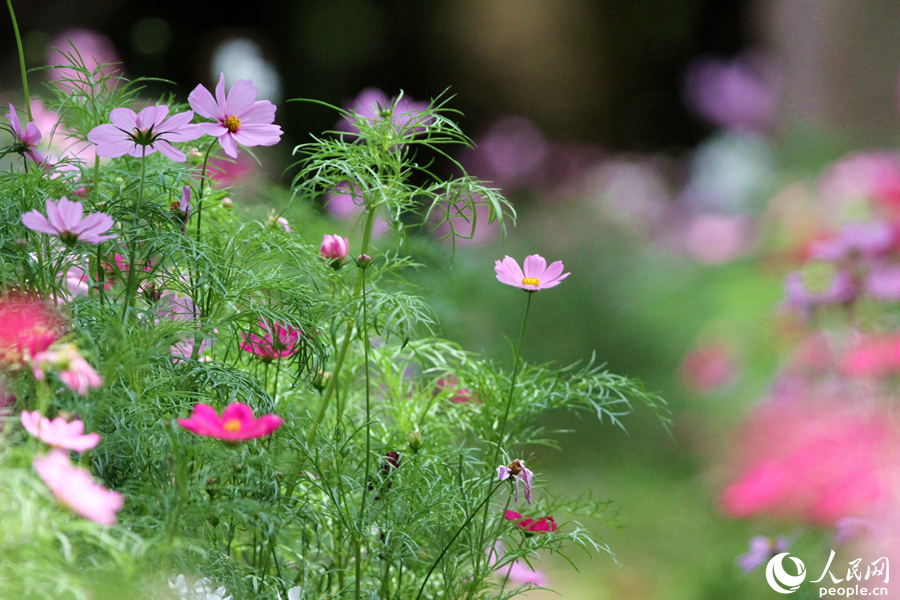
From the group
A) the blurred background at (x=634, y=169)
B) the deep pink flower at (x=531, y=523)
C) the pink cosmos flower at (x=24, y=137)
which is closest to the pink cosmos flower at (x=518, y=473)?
the deep pink flower at (x=531, y=523)

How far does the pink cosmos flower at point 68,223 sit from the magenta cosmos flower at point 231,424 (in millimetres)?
144

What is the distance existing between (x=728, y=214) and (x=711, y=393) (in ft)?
2.39

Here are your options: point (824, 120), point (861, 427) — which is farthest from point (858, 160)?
point (861, 427)

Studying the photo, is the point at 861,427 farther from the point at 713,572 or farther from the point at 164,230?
the point at 164,230

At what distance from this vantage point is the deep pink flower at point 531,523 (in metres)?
0.67

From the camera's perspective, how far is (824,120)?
177 cm

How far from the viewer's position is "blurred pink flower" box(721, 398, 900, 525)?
3.25ft

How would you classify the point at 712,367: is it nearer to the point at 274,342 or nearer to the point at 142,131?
the point at 274,342

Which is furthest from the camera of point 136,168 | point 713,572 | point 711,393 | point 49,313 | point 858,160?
point 711,393

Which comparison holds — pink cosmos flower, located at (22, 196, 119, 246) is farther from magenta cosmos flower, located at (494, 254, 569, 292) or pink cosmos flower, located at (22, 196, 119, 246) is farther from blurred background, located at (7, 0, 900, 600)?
magenta cosmos flower, located at (494, 254, 569, 292)

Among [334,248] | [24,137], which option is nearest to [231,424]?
[334,248]

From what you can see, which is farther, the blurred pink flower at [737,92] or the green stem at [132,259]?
the blurred pink flower at [737,92]

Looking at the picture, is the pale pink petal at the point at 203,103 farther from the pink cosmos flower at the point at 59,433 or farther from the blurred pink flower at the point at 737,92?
the blurred pink flower at the point at 737,92

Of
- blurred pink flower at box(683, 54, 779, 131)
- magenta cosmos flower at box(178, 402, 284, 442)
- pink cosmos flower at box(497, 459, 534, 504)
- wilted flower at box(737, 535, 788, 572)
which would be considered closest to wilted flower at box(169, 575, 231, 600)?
magenta cosmos flower at box(178, 402, 284, 442)
